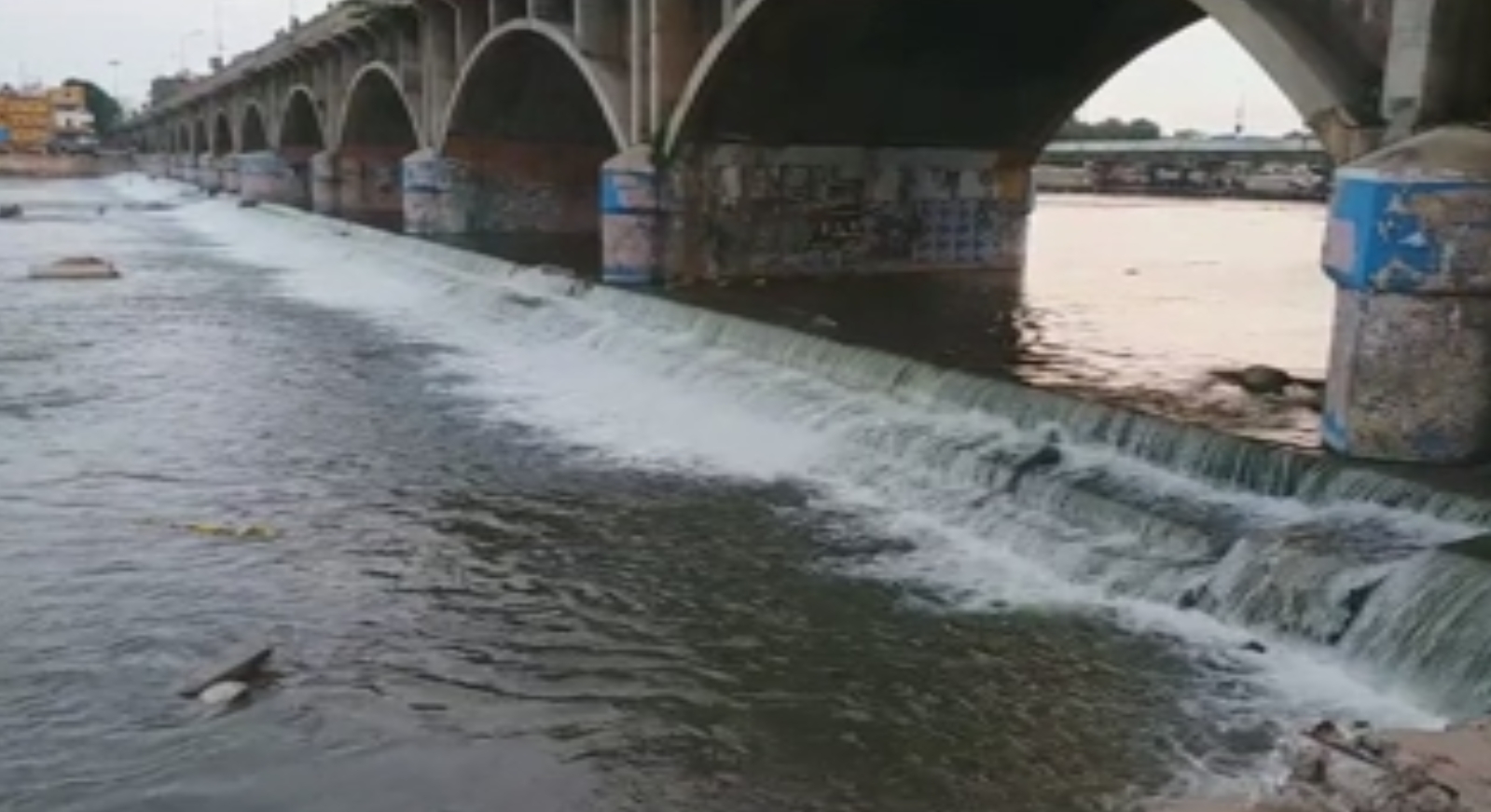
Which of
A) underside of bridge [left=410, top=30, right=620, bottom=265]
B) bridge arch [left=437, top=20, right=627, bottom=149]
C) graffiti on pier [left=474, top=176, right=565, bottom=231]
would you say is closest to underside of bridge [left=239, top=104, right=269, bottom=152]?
underside of bridge [left=410, top=30, right=620, bottom=265]

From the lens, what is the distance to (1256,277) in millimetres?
28359

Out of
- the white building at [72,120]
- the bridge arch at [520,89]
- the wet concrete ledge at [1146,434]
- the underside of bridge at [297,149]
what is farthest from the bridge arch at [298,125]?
the white building at [72,120]

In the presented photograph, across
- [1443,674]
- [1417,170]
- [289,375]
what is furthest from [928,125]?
[1443,674]

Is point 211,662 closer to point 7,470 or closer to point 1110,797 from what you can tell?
point 1110,797

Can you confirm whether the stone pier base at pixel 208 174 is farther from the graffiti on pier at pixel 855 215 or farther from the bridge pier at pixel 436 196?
the graffiti on pier at pixel 855 215

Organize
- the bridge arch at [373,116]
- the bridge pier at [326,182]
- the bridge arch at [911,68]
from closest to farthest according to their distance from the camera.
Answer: the bridge arch at [911,68]
the bridge arch at [373,116]
the bridge pier at [326,182]

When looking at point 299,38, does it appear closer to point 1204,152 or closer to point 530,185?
point 530,185

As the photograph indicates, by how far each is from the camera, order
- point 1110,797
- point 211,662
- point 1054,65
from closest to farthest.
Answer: point 1110,797 < point 211,662 < point 1054,65

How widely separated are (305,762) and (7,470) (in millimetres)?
7665

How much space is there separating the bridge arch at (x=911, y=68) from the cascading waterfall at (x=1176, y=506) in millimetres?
8043

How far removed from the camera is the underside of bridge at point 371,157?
52531mm

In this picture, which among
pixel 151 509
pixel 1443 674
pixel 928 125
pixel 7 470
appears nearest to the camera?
pixel 1443 674

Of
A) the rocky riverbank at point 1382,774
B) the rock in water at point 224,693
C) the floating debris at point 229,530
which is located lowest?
the floating debris at point 229,530

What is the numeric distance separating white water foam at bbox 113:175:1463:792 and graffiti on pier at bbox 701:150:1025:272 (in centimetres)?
348
